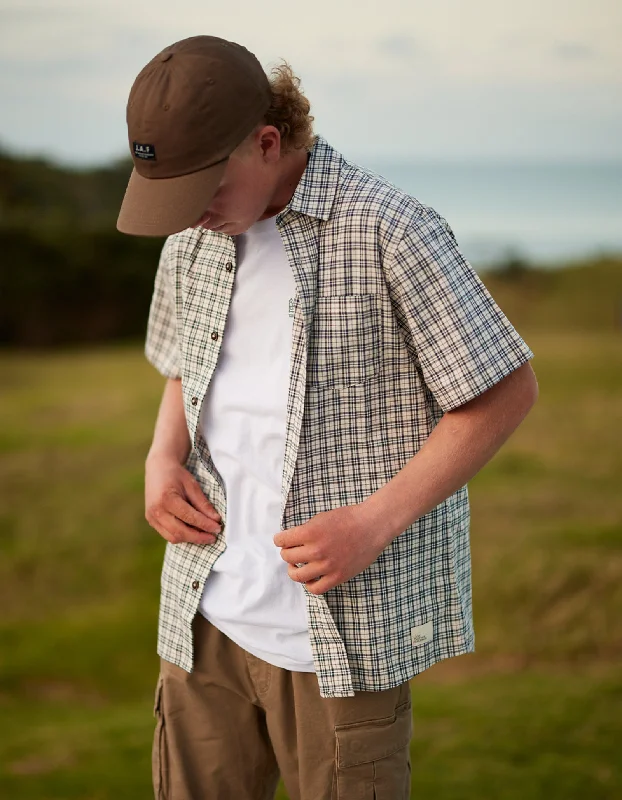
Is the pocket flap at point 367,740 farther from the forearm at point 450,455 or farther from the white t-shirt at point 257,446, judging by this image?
the forearm at point 450,455

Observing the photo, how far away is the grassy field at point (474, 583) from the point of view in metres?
2.38

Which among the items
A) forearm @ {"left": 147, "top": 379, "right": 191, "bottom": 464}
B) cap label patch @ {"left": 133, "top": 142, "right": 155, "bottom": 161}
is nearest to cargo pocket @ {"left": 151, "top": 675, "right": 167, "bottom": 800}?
forearm @ {"left": 147, "top": 379, "right": 191, "bottom": 464}

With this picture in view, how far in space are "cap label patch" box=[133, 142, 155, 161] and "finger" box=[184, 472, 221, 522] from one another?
1.48ft

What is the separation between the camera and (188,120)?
1.02m

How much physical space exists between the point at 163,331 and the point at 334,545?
516mm

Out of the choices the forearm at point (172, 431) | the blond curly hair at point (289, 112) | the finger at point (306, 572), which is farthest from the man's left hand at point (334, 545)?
the blond curly hair at point (289, 112)

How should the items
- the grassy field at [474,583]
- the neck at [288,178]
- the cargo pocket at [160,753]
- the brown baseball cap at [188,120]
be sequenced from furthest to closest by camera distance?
the grassy field at [474,583] → the cargo pocket at [160,753] → the neck at [288,178] → the brown baseball cap at [188,120]

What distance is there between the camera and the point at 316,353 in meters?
1.12

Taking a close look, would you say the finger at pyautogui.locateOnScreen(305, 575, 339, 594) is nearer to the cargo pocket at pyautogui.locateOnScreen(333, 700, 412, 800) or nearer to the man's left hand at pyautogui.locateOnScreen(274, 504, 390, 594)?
the man's left hand at pyautogui.locateOnScreen(274, 504, 390, 594)

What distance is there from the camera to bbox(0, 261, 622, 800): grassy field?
7.80 ft

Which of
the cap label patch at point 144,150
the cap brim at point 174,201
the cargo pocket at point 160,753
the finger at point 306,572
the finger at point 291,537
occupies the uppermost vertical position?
the cap label patch at point 144,150

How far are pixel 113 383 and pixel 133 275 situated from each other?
0.74 m

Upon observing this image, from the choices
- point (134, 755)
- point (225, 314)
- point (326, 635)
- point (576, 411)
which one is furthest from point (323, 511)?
point (576, 411)

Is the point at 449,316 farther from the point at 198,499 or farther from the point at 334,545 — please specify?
the point at 198,499
